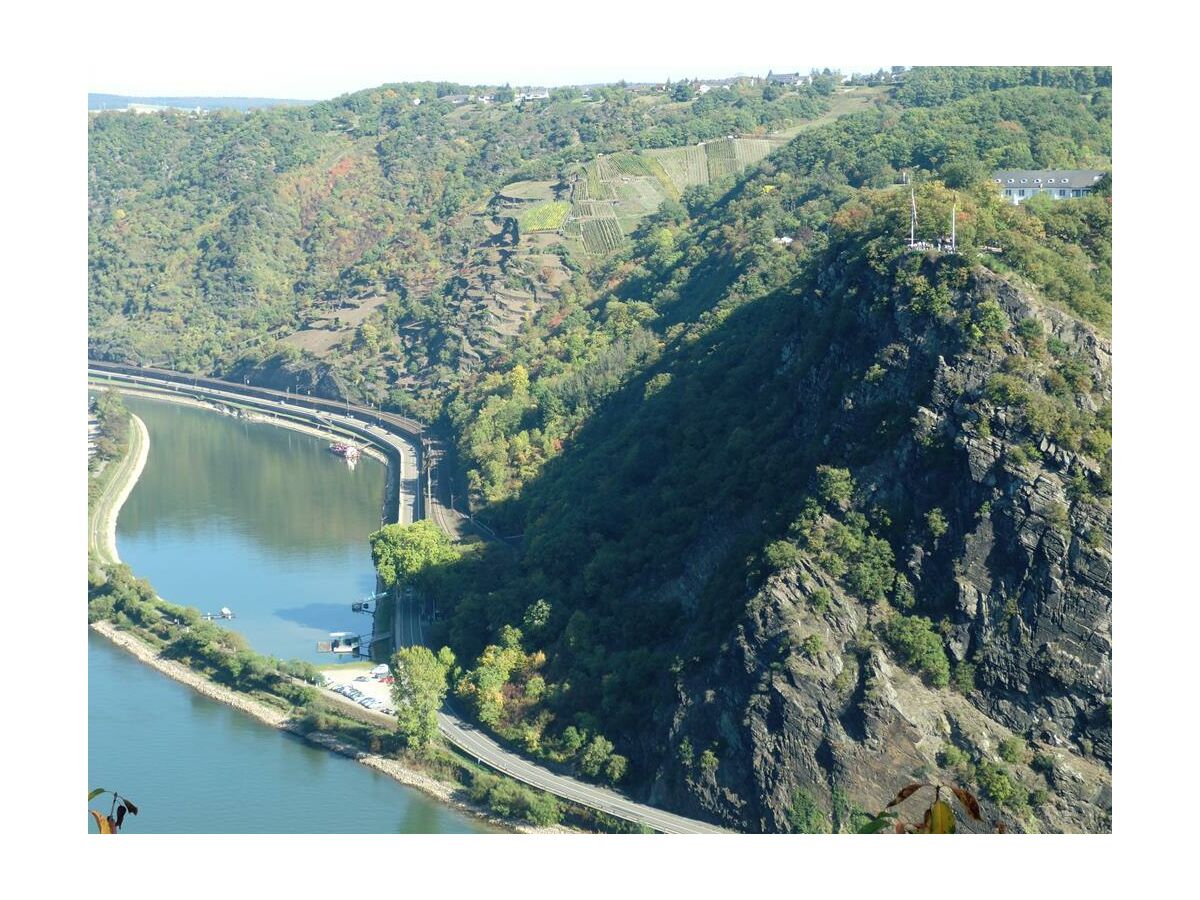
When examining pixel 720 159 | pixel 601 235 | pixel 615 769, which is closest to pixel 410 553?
pixel 615 769

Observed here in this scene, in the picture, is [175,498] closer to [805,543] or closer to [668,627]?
[668,627]

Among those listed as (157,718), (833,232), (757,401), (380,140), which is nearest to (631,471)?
(757,401)

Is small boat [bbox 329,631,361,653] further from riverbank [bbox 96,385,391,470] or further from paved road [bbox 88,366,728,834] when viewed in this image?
riverbank [bbox 96,385,391,470]

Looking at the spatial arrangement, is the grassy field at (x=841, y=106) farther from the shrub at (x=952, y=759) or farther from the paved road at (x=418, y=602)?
the shrub at (x=952, y=759)

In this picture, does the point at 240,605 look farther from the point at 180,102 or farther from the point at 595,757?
the point at 180,102

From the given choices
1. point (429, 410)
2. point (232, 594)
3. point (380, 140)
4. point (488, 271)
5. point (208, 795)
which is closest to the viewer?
point (208, 795)

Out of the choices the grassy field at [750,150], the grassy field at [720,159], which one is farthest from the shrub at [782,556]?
the grassy field at [750,150]
